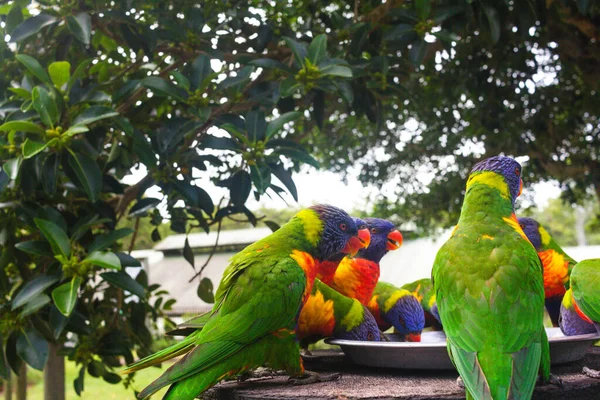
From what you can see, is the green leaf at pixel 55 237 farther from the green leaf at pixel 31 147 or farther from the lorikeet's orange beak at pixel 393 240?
the lorikeet's orange beak at pixel 393 240

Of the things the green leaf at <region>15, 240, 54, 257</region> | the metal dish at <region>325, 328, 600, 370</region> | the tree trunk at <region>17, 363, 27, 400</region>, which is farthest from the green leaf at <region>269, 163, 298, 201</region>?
the tree trunk at <region>17, 363, 27, 400</region>

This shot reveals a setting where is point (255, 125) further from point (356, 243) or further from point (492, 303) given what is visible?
point (492, 303)

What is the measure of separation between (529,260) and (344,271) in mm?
690

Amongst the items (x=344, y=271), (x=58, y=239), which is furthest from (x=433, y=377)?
(x=58, y=239)

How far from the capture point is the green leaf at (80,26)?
180 centimetres

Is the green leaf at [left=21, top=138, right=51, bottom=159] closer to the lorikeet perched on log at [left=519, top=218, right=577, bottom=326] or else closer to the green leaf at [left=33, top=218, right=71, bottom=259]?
the green leaf at [left=33, top=218, right=71, bottom=259]

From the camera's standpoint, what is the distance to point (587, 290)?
4.20 feet

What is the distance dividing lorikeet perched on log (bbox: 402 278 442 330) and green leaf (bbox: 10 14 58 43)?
1626 mm

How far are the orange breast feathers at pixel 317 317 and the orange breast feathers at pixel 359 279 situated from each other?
253mm

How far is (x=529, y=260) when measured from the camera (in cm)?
112

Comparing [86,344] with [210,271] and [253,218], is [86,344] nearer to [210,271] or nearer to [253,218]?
[253,218]

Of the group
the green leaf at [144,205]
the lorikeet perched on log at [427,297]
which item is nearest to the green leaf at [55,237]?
the green leaf at [144,205]

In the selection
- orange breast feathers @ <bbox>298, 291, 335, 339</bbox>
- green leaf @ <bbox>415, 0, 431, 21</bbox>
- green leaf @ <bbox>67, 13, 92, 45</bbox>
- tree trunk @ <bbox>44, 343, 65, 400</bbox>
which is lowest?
tree trunk @ <bbox>44, 343, 65, 400</bbox>

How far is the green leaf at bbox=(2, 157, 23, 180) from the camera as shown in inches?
65.4
